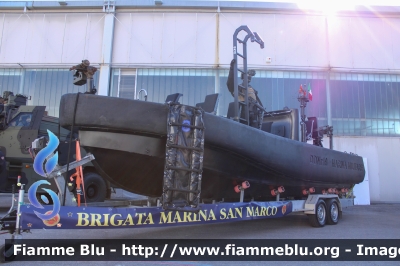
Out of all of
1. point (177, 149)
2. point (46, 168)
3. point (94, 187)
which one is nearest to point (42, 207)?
point (46, 168)

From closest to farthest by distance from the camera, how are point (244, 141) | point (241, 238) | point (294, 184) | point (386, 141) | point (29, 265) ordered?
point (29, 265), point (244, 141), point (241, 238), point (294, 184), point (386, 141)

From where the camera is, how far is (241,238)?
5.59 m

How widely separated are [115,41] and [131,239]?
12.1 m

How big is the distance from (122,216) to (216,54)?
12.3 m

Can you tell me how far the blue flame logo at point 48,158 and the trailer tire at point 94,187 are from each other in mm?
4456

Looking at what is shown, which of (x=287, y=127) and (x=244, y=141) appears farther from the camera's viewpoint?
(x=287, y=127)

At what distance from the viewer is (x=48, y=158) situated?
399 centimetres

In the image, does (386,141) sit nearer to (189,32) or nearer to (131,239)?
(189,32)

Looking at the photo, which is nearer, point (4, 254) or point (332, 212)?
point (4, 254)

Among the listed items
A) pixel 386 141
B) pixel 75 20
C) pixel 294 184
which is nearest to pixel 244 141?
pixel 294 184

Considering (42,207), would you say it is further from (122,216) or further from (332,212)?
(332,212)

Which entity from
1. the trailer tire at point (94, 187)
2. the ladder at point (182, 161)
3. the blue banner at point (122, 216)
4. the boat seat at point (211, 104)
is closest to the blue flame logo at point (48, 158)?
the blue banner at point (122, 216)

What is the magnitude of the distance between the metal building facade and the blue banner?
1060 centimetres

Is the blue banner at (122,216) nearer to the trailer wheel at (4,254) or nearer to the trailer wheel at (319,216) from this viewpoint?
the trailer wheel at (4,254)
